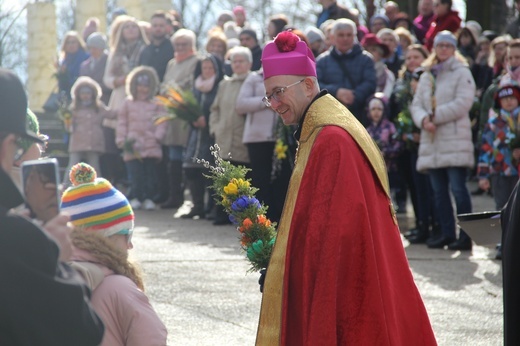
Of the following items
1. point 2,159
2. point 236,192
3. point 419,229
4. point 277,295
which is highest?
point 2,159

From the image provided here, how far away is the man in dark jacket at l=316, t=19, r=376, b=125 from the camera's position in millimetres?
12258

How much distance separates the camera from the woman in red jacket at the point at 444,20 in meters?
15.1

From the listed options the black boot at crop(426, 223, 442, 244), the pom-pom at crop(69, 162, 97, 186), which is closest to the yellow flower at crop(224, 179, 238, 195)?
the pom-pom at crop(69, 162, 97, 186)

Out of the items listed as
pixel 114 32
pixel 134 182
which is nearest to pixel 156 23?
pixel 114 32

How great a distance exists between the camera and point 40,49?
27438 mm

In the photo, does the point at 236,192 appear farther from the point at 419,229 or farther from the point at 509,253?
the point at 419,229

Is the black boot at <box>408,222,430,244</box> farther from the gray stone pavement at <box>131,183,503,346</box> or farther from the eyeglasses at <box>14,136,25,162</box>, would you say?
the eyeglasses at <box>14,136,25,162</box>

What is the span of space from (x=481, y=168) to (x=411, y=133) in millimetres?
1041

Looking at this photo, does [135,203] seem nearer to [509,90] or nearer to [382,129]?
[382,129]

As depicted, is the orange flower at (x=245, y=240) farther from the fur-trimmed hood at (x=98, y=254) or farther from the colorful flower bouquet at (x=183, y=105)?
the colorful flower bouquet at (x=183, y=105)

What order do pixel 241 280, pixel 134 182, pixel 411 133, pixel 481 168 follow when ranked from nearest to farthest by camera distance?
pixel 241 280
pixel 481 168
pixel 411 133
pixel 134 182

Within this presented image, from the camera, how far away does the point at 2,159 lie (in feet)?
9.77

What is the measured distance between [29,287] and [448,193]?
882 cm

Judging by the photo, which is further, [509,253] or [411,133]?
[411,133]
